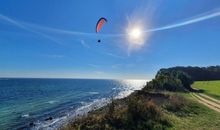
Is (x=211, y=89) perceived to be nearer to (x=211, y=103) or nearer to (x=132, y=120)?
(x=211, y=103)

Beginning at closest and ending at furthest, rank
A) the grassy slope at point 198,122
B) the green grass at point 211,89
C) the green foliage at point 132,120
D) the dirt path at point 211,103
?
the green foliage at point 132,120 < the grassy slope at point 198,122 < the dirt path at point 211,103 < the green grass at point 211,89

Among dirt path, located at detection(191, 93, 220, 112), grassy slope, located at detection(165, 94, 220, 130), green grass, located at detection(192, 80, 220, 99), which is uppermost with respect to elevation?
green grass, located at detection(192, 80, 220, 99)

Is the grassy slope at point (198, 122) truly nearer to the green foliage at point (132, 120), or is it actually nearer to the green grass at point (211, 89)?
the green foliage at point (132, 120)

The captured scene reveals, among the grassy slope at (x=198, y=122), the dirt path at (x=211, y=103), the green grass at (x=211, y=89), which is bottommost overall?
the grassy slope at (x=198, y=122)

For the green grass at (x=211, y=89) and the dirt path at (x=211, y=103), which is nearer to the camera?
the dirt path at (x=211, y=103)

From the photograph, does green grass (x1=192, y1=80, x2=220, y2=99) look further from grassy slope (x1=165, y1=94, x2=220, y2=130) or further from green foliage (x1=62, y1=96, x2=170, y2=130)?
green foliage (x1=62, y1=96, x2=170, y2=130)

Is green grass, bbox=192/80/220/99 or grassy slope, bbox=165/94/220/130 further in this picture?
green grass, bbox=192/80/220/99

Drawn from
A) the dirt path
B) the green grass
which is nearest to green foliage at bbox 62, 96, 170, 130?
the dirt path

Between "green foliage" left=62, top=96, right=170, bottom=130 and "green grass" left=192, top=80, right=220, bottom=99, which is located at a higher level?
"green grass" left=192, top=80, right=220, bottom=99

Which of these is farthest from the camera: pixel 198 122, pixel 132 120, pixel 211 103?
pixel 211 103

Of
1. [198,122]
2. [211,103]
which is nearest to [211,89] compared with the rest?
[211,103]

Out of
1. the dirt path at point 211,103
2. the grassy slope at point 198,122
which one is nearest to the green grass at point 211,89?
the dirt path at point 211,103
